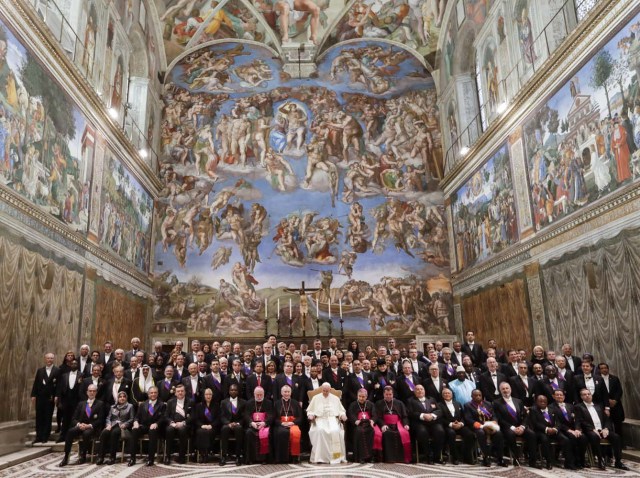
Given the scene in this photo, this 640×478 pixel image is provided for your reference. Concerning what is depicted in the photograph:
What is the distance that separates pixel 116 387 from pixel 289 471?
3.63m

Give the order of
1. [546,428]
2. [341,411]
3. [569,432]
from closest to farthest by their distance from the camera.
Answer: [569,432] → [546,428] → [341,411]

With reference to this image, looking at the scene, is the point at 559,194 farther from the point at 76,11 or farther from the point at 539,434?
the point at 76,11

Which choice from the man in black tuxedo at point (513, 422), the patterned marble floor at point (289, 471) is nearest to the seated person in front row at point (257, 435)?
the patterned marble floor at point (289, 471)

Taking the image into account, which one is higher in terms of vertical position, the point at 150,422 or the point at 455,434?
the point at 150,422

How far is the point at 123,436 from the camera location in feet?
27.5

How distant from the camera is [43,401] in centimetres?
919

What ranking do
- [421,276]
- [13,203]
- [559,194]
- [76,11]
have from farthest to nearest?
1. [421,276]
2. [76,11]
3. [559,194]
4. [13,203]

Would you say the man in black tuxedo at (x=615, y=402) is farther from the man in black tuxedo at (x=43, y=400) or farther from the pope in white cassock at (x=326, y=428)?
the man in black tuxedo at (x=43, y=400)

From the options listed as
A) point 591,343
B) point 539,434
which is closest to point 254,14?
point 591,343

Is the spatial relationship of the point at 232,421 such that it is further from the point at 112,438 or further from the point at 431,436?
the point at 431,436

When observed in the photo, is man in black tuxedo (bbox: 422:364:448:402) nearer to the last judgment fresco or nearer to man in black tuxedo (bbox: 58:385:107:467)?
man in black tuxedo (bbox: 58:385:107:467)

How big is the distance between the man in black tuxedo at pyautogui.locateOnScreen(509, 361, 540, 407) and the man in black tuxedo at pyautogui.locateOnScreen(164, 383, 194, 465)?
5635 millimetres

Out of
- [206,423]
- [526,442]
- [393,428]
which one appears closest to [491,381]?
[526,442]

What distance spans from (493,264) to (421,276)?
4.09 m
